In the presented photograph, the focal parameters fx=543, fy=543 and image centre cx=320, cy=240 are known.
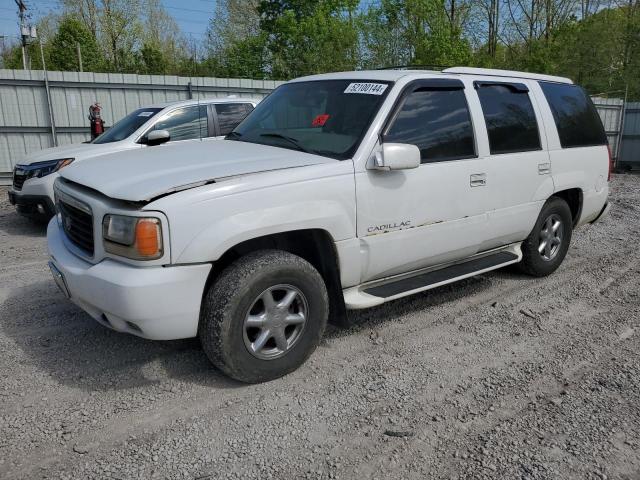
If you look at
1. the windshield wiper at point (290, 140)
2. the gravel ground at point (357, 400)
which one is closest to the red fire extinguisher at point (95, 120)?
the gravel ground at point (357, 400)

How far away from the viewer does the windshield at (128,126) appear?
8.14 meters

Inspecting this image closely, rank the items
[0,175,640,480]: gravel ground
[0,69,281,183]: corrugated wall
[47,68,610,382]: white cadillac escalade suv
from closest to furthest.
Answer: [0,175,640,480]: gravel ground, [47,68,610,382]: white cadillac escalade suv, [0,69,281,183]: corrugated wall

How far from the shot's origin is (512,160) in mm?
4691

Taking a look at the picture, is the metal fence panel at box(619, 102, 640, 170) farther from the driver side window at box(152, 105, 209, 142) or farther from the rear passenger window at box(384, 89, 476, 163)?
the rear passenger window at box(384, 89, 476, 163)

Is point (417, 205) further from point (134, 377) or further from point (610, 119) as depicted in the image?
point (610, 119)

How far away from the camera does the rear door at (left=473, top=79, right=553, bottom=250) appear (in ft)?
15.0

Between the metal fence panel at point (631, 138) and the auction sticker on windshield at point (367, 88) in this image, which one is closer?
the auction sticker on windshield at point (367, 88)

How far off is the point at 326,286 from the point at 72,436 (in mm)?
1776

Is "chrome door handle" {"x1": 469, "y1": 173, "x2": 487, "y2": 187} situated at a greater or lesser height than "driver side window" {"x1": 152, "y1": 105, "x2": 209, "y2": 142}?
lesser

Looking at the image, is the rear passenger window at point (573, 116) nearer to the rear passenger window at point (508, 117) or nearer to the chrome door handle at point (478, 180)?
the rear passenger window at point (508, 117)

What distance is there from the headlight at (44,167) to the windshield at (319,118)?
3.98 metres

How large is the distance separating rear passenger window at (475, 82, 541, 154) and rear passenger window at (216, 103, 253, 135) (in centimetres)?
459

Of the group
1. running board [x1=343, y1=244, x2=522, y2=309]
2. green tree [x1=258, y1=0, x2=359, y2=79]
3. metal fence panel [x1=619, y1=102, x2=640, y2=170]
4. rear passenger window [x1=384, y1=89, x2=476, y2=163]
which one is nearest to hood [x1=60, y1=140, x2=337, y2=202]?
rear passenger window [x1=384, y1=89, x2=476, y2=163]

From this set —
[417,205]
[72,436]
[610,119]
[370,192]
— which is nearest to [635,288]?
[417,205]
